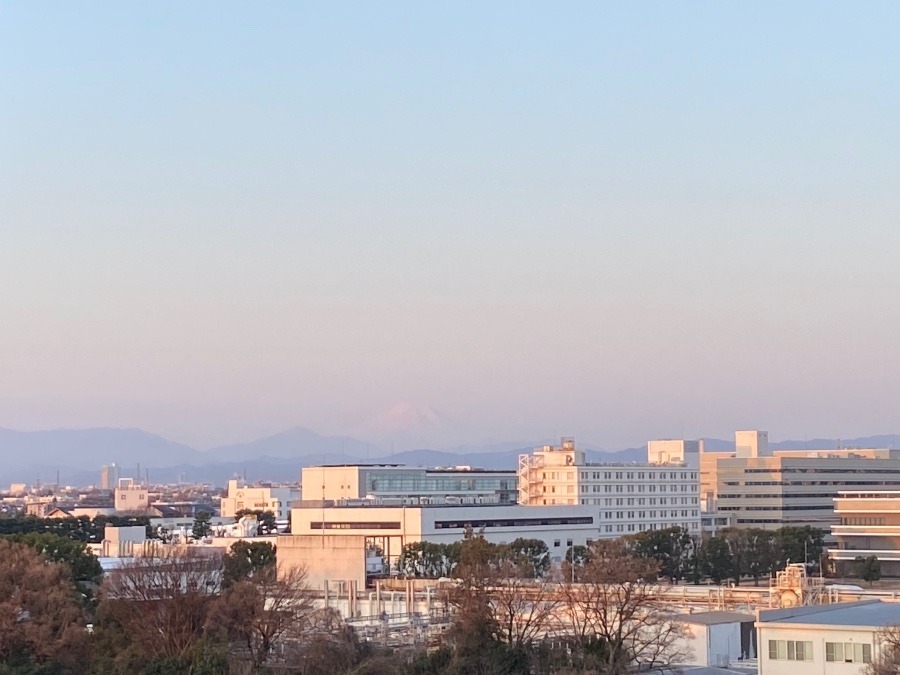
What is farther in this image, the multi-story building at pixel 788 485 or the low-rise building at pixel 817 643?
the multi-story building at pixel 788 485

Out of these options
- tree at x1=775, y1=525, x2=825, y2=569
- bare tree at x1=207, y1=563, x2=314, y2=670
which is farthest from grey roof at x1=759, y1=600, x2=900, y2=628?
tree at x1=775, y1=525, x2=825, y2=569

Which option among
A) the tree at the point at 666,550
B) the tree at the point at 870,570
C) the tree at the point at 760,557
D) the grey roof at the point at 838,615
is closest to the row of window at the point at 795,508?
the tree at the point at 760,557

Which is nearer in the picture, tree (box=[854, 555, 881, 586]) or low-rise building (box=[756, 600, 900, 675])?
low-rise building (box=[756, 600, 900, 675])

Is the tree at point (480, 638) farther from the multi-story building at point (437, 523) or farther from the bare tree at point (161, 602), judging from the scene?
the multi-story building at point (437, 523)

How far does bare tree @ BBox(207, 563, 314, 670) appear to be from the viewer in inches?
1630

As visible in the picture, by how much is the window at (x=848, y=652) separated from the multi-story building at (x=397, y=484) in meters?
77.3

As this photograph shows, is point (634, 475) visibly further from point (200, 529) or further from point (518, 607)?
point (518, 607)

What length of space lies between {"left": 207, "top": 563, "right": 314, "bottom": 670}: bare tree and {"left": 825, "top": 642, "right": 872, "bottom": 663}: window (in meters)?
14.2

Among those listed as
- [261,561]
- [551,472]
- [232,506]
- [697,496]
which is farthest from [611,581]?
[232,506]

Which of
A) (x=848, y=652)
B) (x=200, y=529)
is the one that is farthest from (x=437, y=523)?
(x=848, y=652)

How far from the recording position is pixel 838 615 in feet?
128

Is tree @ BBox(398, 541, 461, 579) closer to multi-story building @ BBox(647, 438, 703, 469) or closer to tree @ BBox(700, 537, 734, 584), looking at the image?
tree @ BBox(700, 537, 734, 584)

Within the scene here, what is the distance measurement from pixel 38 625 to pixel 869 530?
214 ft

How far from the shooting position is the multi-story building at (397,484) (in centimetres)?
11650
